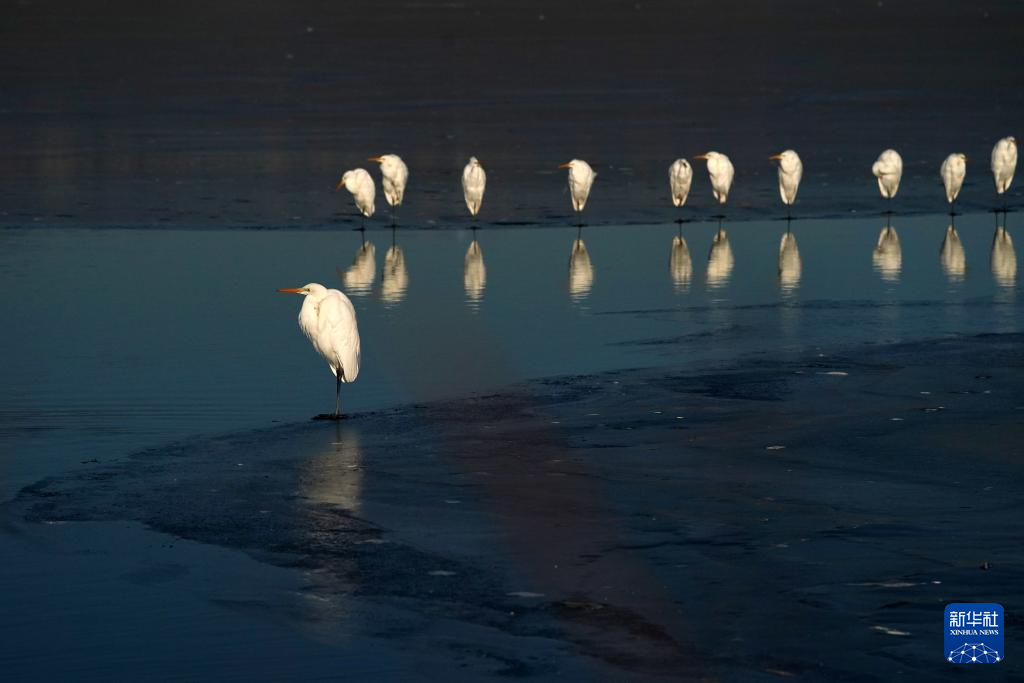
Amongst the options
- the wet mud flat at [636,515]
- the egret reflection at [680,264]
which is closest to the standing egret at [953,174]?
the egret reflection at [680,264]

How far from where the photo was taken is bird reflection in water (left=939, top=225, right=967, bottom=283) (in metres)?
17.1

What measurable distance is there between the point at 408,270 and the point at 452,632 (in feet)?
35.9

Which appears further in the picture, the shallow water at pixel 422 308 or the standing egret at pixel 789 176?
the standing egret at pixel 789 176

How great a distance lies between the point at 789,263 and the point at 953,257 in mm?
1693

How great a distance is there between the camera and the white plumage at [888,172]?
2236cm

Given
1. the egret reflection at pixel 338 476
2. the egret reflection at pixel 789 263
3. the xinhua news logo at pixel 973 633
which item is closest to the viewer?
the xinhua news logo at pixel 973 633

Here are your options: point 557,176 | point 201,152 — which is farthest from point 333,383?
point 201,152

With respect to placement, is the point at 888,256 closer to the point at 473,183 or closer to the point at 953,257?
the point at 953,257

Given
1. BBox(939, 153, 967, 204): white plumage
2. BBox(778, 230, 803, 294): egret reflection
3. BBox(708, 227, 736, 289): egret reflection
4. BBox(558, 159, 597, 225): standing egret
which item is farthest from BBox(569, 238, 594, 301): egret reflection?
BBox(939, 153, 967, 204): white plumage

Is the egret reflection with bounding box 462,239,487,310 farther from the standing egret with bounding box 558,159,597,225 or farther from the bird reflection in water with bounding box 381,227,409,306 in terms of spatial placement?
the standing egret with bounding box 558,159,597,225

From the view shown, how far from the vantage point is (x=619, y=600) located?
752 cm

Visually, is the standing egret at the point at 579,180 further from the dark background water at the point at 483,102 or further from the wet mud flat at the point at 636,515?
the wet mud flat at the point at 636,515

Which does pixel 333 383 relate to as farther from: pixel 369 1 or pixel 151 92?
pixel 369 1

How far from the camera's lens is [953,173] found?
21922 mm
